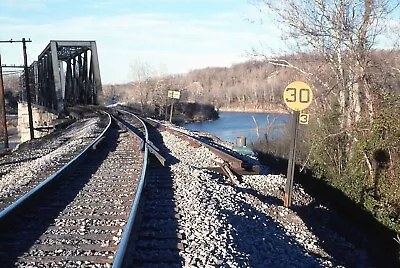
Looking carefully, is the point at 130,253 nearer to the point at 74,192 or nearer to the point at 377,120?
the point at 74,192

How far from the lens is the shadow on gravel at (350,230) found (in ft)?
24.2

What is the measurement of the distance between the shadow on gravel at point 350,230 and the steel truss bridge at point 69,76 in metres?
26.2

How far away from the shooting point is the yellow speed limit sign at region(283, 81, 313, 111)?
786 cm

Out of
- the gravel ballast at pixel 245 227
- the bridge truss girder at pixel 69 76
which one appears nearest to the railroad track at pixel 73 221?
the gravel ballast at pixel 245 227

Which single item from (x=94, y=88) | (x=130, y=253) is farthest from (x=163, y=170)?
(x=94, y=88)

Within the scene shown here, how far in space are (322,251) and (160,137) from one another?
10.6 meters

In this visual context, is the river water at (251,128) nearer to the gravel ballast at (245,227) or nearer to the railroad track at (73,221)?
the gravel ballast at (245,227)

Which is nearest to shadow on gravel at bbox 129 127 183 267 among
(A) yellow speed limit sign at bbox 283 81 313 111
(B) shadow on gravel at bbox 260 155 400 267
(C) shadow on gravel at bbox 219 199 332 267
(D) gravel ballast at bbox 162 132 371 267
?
(D) gravel ballast at bbox 162 132 371 267

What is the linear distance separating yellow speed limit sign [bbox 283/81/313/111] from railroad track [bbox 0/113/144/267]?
3149mm

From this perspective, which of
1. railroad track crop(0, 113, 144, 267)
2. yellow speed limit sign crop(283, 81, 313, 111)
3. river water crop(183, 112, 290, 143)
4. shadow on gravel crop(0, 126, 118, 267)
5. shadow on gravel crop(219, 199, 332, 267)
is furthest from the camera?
river water crop(183, 112, 290, 143)

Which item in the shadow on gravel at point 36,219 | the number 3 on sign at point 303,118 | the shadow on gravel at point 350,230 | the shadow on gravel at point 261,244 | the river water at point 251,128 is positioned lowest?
the river water at point 251,128

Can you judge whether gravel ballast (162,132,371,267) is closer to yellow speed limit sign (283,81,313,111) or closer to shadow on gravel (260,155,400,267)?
shadow on gravel (260,155,400,267)

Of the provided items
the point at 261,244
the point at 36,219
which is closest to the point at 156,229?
the point at 261,244

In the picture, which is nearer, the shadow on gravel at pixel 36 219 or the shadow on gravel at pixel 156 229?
the shadow on gravel at pixel 156 229
